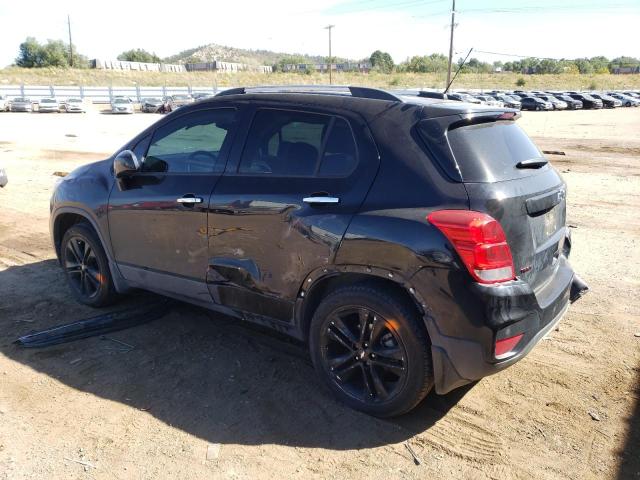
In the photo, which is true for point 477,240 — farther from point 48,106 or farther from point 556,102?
point 556,102

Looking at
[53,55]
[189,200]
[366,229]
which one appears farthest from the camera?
[53,55]

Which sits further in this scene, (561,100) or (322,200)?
(561,100)

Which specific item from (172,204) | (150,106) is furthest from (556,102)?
(172,204)

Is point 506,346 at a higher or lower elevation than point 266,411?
higher

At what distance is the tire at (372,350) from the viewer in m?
2.94

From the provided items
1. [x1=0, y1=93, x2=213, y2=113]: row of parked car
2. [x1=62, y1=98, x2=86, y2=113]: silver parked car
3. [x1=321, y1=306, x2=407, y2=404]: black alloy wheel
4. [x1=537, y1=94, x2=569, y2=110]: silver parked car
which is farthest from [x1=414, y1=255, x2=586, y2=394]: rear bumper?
[x1=537, y1=94, x2=569, y2=110]: silver parked car

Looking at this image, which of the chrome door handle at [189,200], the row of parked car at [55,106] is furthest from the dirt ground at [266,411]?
the row of parked car at [55,106]

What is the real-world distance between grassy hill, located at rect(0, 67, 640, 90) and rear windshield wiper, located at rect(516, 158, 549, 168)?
7234cm

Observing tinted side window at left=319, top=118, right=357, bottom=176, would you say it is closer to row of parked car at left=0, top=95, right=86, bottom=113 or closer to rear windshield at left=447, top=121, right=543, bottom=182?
rear windshield at left=447, top=121, right=543, bottom=182

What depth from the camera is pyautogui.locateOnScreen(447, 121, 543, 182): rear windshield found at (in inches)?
Result: 114

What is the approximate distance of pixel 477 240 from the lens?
268 centimetres

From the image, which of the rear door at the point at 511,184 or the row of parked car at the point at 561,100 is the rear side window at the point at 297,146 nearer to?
the rear door at the point at 511,184

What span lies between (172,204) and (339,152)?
1377 mm

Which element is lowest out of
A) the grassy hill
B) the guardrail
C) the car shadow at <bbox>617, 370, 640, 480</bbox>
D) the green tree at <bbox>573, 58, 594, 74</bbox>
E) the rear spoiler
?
the car shadow at <bbox>617, 370, 640, 480</bbox>
